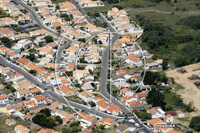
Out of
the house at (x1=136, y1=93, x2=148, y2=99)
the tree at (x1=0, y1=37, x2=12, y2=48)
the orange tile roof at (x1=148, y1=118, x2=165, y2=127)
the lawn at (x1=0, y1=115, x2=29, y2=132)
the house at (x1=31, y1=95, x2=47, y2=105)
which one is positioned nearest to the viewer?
the lawn at (x1=0, y1=115, x2=29, y2=132)

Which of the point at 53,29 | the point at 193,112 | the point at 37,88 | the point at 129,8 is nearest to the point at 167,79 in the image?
the point at 193,112

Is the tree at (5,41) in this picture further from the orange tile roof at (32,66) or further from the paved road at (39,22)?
the orange tile roof at (32,66)

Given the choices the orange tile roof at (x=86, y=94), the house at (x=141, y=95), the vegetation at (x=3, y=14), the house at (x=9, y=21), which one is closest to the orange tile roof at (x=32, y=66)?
the orange tile roof at (x=86, y=94)

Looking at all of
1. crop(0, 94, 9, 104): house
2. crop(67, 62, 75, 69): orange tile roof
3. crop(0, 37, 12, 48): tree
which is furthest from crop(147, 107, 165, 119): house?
crop(0, 37, 12, 48): tree

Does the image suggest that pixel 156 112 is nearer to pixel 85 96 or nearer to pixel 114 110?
pixel 114 110

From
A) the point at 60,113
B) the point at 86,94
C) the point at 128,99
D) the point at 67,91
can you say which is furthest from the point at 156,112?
the point at 67,91

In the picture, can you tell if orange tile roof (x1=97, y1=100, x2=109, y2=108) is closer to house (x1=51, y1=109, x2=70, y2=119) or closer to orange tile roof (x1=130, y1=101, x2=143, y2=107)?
orange tile roof (x1=130, y1=101, x2=143, y2=107)
